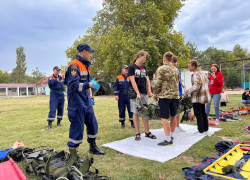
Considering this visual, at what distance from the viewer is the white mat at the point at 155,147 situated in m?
3.61

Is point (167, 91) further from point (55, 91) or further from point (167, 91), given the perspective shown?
point (55, 91)

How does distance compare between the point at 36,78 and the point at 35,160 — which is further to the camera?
the point at 36,78

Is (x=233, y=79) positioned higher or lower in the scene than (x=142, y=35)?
lower

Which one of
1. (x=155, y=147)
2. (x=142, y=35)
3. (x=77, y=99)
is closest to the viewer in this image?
(x=77, y=99)

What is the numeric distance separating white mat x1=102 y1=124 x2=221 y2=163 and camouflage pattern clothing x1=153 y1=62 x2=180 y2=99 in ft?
3.73

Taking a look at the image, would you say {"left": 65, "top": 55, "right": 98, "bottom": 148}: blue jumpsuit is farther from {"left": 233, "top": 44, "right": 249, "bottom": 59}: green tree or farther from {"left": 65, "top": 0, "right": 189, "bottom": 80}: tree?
{"left": 233, "top": 44, "right": 249, "bottom": 59}: green tree

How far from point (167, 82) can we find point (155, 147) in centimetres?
150

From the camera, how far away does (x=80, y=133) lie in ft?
10.9

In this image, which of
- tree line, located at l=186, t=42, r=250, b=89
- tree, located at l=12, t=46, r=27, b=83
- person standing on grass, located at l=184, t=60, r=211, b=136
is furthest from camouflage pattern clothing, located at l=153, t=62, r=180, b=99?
tree, located at l=12, t=46, r=27, b=83

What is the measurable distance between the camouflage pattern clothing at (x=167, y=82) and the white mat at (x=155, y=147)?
1.14 meters

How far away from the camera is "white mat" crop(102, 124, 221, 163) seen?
3.61 meters

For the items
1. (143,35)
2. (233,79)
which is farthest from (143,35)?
(233,79)

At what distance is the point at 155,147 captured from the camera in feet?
13.4

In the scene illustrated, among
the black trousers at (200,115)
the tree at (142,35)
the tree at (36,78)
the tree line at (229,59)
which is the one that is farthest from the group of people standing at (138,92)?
the tree at (36,78)
